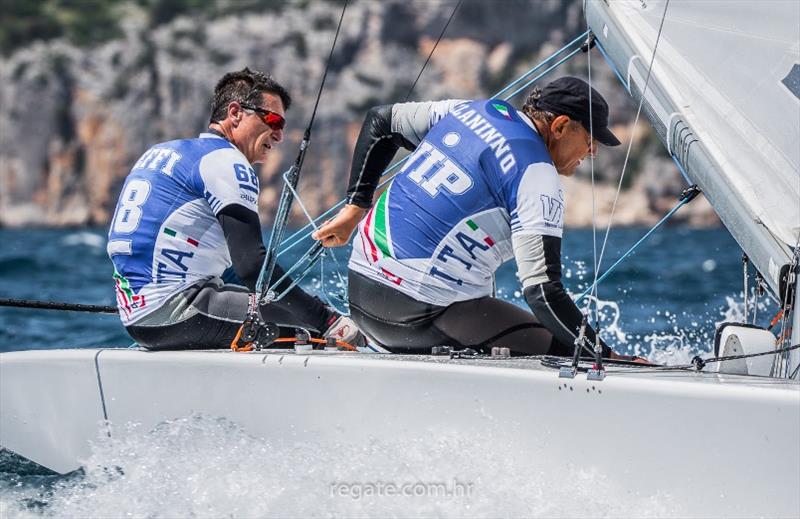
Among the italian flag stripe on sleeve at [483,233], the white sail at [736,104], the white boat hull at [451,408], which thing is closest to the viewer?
the white boat hull at [451,408]

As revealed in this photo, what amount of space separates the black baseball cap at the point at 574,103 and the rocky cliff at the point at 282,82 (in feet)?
132

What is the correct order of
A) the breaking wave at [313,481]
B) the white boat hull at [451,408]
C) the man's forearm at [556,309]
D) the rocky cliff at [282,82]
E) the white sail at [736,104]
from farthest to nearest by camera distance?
1. the rocky cliff at [282,82]
2. the white sail at [736,104]
3. the man's forearm at [556,309]
4. the breaking wave at [313,481]
5. the white boat hull at [451,408]

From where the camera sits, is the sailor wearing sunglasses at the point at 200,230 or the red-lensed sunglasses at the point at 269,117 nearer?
the sailor wearing sunglasses at the point at 200,230

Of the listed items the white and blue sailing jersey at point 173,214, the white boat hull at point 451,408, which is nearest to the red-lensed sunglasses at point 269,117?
the white and blue sailing jersey at point 173,214

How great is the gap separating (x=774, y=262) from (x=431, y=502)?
1.05 metres

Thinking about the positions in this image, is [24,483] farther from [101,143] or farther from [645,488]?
[101,143]

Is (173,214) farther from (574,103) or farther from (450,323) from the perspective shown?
(574,103)

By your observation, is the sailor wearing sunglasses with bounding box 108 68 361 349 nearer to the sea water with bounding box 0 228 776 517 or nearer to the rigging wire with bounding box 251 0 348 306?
the rigging wire with bounding box 251 0 348 306

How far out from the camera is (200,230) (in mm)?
2771

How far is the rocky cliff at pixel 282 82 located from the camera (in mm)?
44594

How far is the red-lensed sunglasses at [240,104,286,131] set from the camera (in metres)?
2.87

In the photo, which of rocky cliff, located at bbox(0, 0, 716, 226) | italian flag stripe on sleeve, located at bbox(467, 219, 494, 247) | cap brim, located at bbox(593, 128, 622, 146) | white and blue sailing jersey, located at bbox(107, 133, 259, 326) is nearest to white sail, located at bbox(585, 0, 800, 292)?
cap brim, located at bbox(593, 128, 622, 146)

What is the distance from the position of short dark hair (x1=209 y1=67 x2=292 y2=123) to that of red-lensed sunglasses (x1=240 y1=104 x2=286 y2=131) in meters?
0.01

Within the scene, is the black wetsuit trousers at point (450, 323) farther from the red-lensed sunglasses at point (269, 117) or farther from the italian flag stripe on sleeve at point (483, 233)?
the red-lensed sunglasses at point (269, 117)
